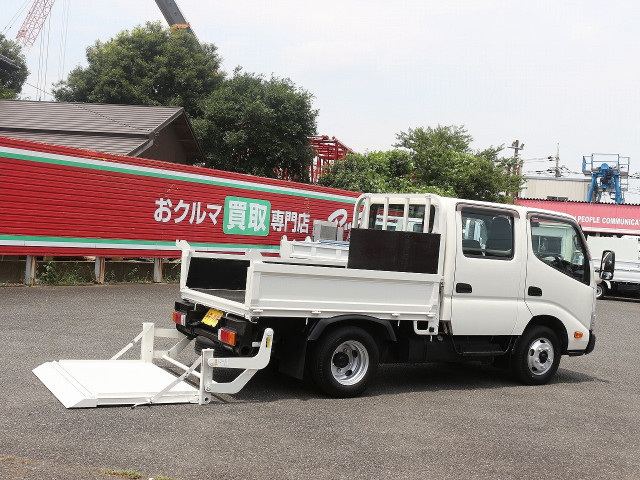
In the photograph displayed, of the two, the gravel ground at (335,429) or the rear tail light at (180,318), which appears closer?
the gravel ground at (335,429)

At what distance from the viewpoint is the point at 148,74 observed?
4003cm

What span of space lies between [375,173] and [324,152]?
7.47 meters

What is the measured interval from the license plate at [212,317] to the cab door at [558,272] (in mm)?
3699

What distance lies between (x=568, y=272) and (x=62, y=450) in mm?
6263

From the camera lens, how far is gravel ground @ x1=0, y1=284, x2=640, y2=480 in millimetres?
4719

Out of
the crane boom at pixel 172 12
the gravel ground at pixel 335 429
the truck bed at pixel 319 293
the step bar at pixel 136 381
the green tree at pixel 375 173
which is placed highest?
the crane boom at pixel 172 12

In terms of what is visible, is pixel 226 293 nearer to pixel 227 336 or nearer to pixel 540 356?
pixel 227 336

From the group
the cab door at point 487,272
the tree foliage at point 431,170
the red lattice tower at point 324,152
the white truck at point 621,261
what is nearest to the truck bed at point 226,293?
the cab door at point 487,272

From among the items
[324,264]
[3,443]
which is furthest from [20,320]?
[3,443]

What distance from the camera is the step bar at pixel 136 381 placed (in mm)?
5887

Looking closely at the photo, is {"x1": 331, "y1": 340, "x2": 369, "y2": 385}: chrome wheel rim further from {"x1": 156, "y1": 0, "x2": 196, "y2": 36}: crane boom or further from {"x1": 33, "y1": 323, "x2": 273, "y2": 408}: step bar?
{"x1": 156, "y1": 0, "x2": 196, "y2": 36}: crane boom

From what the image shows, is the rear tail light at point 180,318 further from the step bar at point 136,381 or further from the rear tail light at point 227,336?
the rear tail light at point 227,336

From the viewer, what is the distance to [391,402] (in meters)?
6.89

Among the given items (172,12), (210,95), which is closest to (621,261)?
(210,95)
